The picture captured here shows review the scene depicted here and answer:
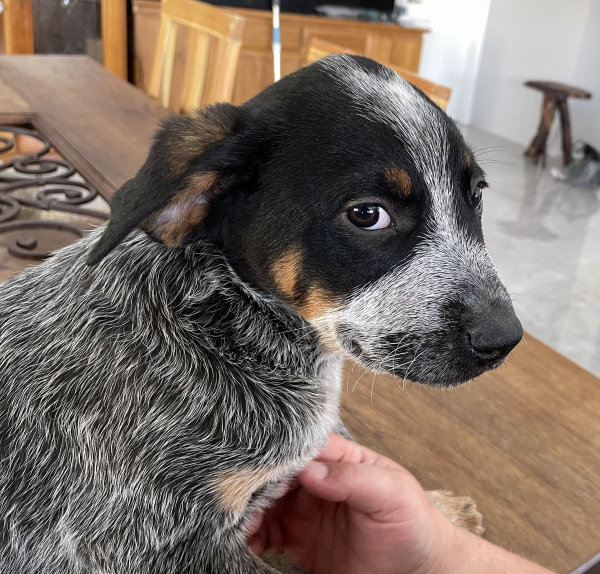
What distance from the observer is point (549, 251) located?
4.46 m

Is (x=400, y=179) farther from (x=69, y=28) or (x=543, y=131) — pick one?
(x=543, y=131)

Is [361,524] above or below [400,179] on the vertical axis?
below

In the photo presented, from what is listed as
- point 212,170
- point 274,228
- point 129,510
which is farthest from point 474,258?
point 129,510

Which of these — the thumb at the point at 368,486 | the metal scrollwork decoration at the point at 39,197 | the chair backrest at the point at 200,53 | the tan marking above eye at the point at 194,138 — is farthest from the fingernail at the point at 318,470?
the chair backrest at the point at 200,53

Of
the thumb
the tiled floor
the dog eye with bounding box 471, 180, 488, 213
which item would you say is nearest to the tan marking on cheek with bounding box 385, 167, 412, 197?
the dog eye with bounding box 471, 180, 488, 213

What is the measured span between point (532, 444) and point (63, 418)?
31.2 inches

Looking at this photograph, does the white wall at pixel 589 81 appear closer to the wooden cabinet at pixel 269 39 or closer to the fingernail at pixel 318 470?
the wooden cabinet at pixel 269 39

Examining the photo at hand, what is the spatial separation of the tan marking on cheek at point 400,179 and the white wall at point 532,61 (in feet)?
21.1

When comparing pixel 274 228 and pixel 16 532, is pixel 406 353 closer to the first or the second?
pixel 274 228

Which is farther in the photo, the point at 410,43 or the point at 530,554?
the point at 410,43

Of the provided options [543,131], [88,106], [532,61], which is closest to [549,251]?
[543,131]

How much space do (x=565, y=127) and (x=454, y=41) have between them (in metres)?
1.81

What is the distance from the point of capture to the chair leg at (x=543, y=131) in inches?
245

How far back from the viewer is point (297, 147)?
891 millimetres
